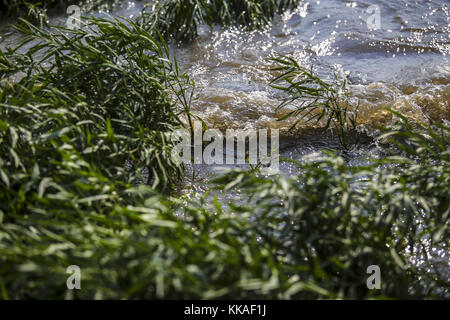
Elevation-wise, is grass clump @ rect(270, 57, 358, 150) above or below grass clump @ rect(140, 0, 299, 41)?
below

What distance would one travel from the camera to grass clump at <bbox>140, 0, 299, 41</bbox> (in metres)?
5.52

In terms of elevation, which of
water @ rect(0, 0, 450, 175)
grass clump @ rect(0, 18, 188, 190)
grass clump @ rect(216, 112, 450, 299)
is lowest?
grass clump @ rect(216, 112, 450, 299)

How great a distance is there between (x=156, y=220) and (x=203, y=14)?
4.35 m

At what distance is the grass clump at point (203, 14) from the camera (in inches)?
217

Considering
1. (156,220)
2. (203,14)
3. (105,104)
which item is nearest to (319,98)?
(105,104)

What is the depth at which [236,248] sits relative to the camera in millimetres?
2012

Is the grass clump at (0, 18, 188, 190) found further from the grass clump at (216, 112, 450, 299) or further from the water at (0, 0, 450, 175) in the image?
the water at (0, 0, 450, 175)

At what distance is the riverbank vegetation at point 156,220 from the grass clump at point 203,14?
8.40 ft

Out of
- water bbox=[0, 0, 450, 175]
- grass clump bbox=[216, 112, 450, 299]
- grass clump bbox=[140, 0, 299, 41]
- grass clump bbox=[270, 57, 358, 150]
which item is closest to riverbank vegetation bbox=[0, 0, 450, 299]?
grass clump bbox=[216, 112, 450, 299]

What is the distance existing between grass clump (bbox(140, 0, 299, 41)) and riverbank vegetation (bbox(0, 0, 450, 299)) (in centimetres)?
256

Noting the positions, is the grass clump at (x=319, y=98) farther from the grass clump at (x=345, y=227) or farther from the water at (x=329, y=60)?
the grass clump at (x=345, y=227)

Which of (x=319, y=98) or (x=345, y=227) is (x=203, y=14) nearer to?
(x=319, y=98)

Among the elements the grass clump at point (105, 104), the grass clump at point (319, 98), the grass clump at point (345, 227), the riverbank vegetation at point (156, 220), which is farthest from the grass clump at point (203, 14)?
the grass clump at point (345, 227)

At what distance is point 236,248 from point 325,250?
46 centimetres
